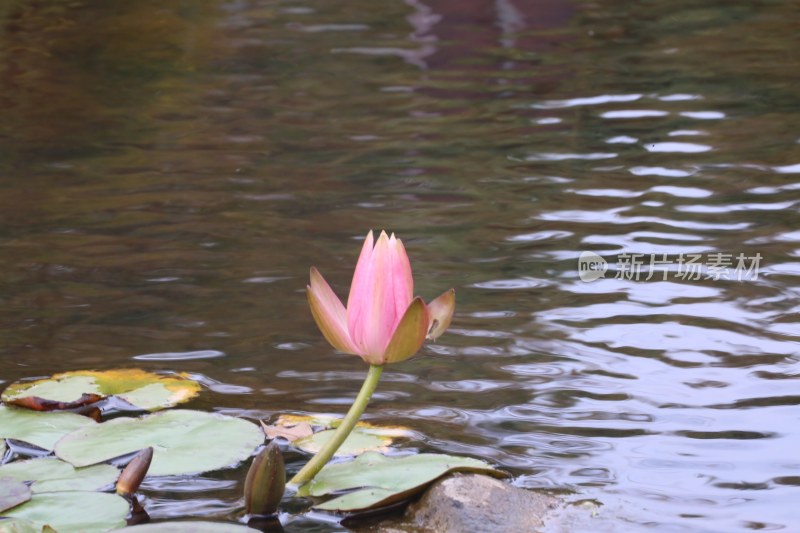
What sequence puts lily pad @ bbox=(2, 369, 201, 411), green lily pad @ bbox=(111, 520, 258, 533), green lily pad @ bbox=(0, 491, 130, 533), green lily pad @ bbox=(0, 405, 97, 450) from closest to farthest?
green lily pad @ bbox=(111, 520, 258, 533)
green lily pad @ bbox=(0, 491, 130, 533)
green lily pad @ bbox=(0, 405, 97, 450)
lily pad @ bbox=(2, 369, 201, 411)

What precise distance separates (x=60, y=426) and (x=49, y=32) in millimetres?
5707

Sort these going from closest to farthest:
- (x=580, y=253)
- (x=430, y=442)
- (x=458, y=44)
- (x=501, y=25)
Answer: (x=430, y=442) → (x=580, y=253) → (x=458, y=44) → (x=501, y=25)

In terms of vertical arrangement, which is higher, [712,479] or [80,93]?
[80,93]

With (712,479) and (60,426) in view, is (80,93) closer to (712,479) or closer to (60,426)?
(60,426)

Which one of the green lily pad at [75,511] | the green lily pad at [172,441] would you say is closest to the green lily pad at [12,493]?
the green lily pad at [75,511]

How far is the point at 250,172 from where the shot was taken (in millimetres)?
4277

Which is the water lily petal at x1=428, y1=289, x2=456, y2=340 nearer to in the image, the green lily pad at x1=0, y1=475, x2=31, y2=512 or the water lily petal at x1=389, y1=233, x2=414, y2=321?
the water lily petal at x1=389, y1=233, x2=414, y2=321

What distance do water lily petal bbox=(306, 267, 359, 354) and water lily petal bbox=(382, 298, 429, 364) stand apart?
0.24ft

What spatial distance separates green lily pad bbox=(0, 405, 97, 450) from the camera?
2043mm

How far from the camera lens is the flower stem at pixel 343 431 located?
70.9 inches

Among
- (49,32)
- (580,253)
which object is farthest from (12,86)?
(580,253)

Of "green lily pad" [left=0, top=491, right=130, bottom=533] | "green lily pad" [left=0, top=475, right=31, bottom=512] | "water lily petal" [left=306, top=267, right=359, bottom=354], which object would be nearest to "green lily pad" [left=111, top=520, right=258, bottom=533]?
"green lily pad" [left=0, top=491, right=130, bottom=533]

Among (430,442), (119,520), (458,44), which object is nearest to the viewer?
(119,520)

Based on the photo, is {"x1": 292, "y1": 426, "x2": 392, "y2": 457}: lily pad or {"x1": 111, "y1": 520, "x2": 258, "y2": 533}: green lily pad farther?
{"x1": 292, "y1": 426, "x2": 392, "y2": 457}: lily pad
